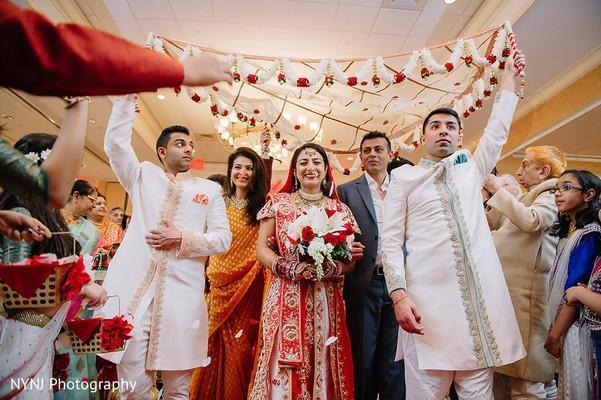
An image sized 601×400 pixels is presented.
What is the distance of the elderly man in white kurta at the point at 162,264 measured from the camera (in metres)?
1.87

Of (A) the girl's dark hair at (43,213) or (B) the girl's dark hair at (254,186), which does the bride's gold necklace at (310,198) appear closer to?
(B) the girl's dark hair at (254,186)

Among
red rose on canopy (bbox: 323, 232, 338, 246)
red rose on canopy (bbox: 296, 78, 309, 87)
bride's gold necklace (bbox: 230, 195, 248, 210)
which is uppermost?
red rose on canopy (bbox: 296, 78, 309, 87)

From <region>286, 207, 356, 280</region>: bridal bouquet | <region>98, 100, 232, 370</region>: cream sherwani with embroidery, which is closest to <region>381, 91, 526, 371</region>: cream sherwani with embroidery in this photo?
<region>286, 207, 356, 280</region>: bridal bouquet

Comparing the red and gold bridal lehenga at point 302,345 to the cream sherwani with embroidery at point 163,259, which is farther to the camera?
the red and gold bridal lehenga at point 302,345

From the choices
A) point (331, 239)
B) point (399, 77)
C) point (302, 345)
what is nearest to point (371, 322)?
point (302, 345)

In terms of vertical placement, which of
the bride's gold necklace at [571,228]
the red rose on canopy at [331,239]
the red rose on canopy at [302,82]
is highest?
the red rose on canopy at [302,82]

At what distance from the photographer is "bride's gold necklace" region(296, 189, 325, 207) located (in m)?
2.43

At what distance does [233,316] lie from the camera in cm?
278

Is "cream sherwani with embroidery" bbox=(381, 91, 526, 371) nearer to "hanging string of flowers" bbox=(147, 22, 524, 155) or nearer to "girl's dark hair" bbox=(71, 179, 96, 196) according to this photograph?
"hanging string of flowers" bbox=(147, 22, 524, 155)

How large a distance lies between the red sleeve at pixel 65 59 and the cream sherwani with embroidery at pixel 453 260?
133 cm

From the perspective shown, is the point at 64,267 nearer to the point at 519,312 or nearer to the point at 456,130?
the point at 456,130

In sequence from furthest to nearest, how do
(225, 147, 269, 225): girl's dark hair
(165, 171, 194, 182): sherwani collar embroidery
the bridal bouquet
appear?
(225, 147, 269, 225): girl's dark hair → (165, 171, 194, 182): sherwani collar embroidery → the bridal bouquet

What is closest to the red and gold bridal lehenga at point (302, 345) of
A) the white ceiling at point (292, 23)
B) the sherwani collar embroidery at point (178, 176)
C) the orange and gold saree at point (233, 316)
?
the orange and gold saree at point (233, 316)

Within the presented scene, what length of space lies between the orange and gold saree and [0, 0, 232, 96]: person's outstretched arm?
2.06 meters
